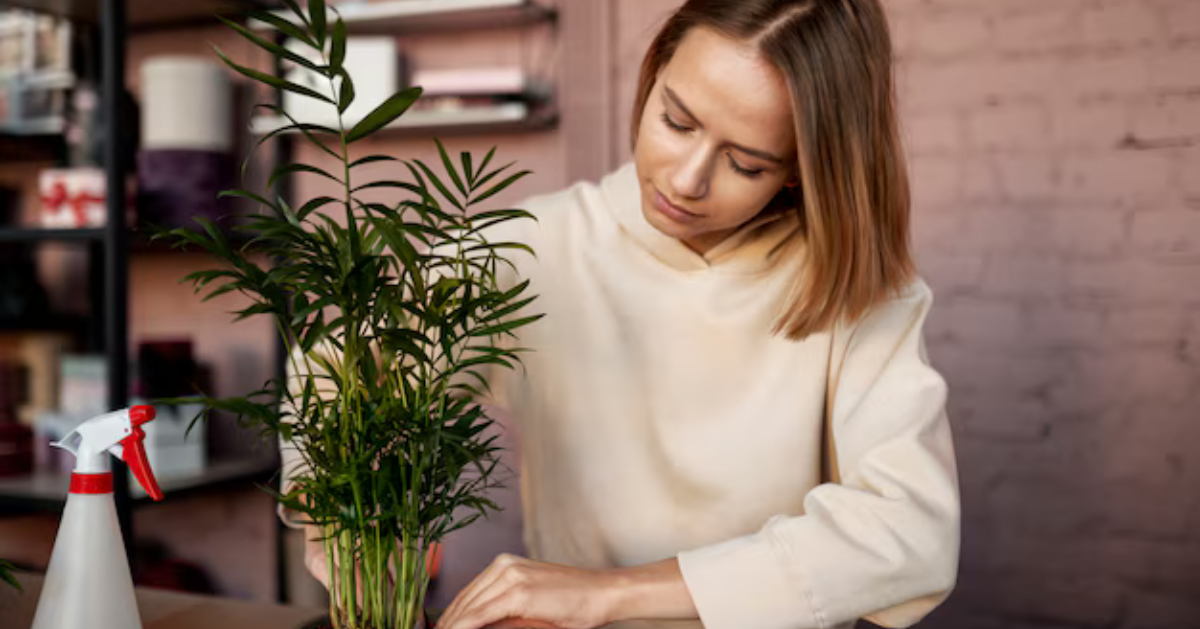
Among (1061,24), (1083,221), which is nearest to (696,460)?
(1083,221)

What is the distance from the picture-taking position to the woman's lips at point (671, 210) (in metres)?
1.13

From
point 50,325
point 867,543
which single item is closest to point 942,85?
point 867,543

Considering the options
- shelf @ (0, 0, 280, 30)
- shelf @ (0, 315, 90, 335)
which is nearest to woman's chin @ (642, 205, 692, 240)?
shelf @ (0, 0, 280, 30)

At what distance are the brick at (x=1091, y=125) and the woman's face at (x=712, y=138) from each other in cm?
104

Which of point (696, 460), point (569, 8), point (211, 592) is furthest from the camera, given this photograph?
point (211, 592)

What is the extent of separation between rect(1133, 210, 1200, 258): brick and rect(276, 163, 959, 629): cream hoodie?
941 mm

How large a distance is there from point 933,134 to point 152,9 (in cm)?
195

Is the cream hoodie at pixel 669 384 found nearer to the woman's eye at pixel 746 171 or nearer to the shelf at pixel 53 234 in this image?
the woman's eye at pixel 746 171

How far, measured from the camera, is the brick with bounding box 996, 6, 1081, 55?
6.22ft

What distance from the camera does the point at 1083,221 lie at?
1.91 m

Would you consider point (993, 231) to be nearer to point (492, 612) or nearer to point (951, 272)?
point (951, 272)

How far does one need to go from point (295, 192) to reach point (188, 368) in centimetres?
54

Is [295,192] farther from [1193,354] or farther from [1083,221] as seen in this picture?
[1193,354]

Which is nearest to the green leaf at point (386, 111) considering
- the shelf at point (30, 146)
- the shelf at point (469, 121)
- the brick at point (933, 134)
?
the shelf at point (469, 121)
